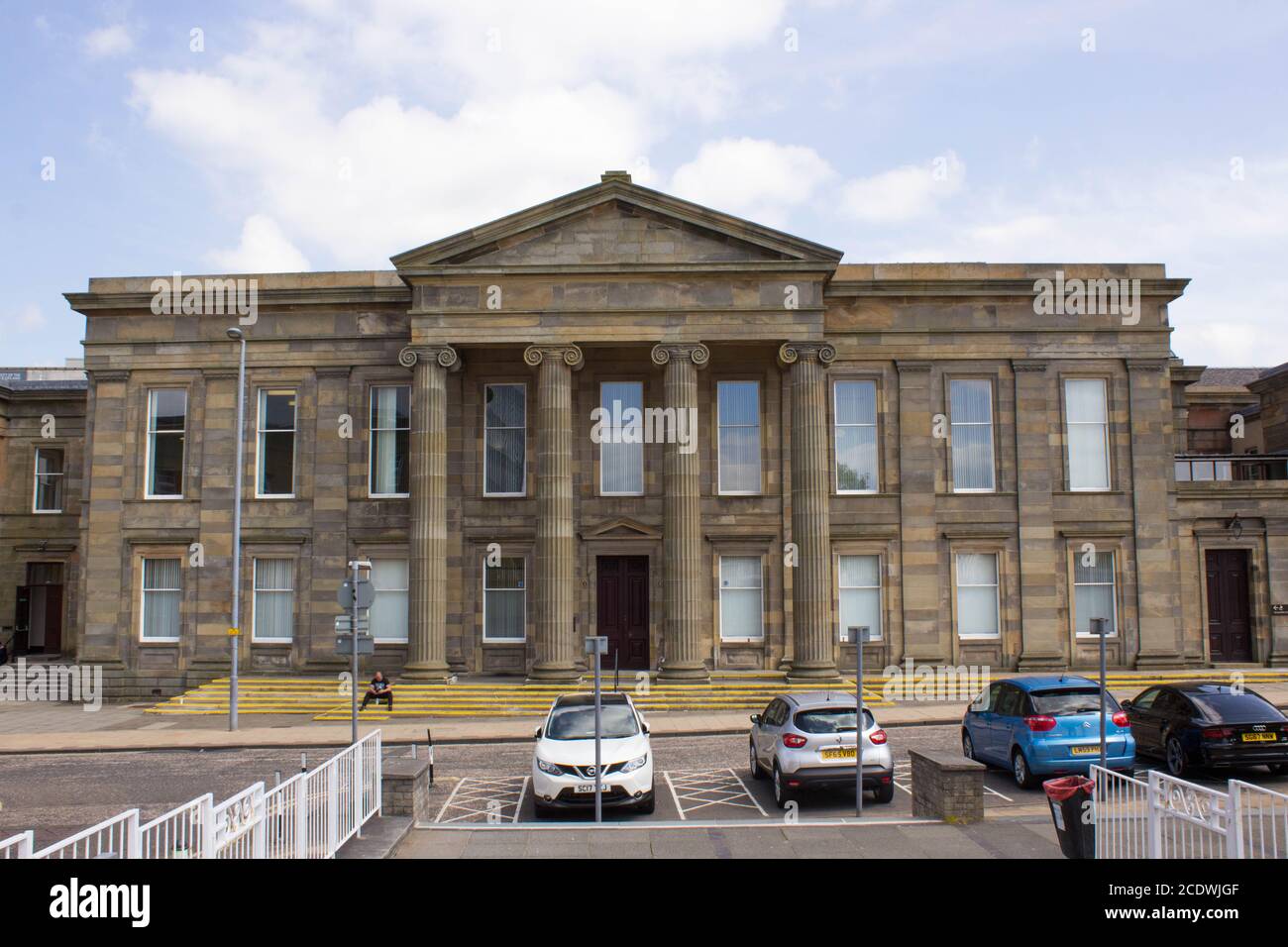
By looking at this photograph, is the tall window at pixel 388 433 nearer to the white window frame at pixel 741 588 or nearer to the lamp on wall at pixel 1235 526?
the white window frame at pixel 741 588

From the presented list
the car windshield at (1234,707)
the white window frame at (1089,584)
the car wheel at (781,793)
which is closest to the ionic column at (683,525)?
the white window frame at (1089,584)

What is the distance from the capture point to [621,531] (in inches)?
1250

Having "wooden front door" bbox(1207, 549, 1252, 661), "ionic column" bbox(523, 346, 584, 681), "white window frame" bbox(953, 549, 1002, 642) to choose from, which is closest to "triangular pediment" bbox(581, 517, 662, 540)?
"ionic column" bbox(523, 346, 584, 681)

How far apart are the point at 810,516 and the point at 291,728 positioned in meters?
14.7

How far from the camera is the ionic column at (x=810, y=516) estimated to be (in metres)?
29.3

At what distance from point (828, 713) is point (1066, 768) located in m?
3.75

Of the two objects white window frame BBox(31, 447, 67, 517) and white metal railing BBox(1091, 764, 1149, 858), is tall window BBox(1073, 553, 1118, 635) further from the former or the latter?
white window frame BBox(31, 447, 67, 517)

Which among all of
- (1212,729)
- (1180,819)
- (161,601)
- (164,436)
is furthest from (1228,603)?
(164,436)

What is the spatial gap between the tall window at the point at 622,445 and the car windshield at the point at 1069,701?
677 inches

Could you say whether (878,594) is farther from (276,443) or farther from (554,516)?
(276,443)

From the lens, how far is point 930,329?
32.2m

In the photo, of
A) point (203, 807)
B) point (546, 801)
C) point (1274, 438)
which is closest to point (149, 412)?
point (546, 801)

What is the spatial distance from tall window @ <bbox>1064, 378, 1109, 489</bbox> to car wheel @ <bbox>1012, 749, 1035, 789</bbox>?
1768 cm

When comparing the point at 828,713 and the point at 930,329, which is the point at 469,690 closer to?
the point at 828,713
